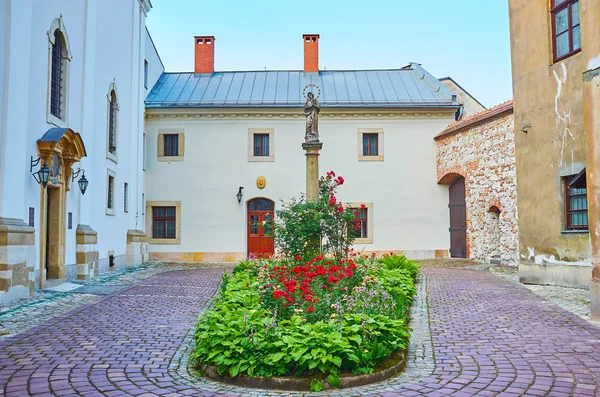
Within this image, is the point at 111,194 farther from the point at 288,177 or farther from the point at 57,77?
the point at 288,177

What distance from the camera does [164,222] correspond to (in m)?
22.3

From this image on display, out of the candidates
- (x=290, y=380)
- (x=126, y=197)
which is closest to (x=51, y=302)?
(x=290, y=380)

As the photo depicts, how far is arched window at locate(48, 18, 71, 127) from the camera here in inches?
495

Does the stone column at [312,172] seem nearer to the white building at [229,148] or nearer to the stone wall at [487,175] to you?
the white building at [229,148]

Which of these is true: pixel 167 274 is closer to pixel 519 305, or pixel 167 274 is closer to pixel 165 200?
pixel 165 200

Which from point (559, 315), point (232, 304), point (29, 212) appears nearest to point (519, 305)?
point (559, 315)

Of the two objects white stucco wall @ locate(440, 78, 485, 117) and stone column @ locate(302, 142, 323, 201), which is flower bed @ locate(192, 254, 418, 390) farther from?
white stucco wall @ locate(440, 78, 485, 117)

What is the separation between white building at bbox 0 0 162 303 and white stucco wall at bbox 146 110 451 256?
2.14m

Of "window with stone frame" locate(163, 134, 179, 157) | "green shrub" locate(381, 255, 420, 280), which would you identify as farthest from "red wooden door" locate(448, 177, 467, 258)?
"window with stone frame" locate(163, 134, 179, 157)

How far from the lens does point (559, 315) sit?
830 centimetres

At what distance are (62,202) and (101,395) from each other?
953cm

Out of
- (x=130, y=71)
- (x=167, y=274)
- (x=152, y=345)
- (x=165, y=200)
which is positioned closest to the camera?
(x=152, y=345)

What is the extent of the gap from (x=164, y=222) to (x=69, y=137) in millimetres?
10212

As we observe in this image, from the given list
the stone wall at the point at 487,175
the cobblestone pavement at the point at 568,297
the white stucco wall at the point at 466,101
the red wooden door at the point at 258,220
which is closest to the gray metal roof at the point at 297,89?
the stone wall at the point at 487,175
